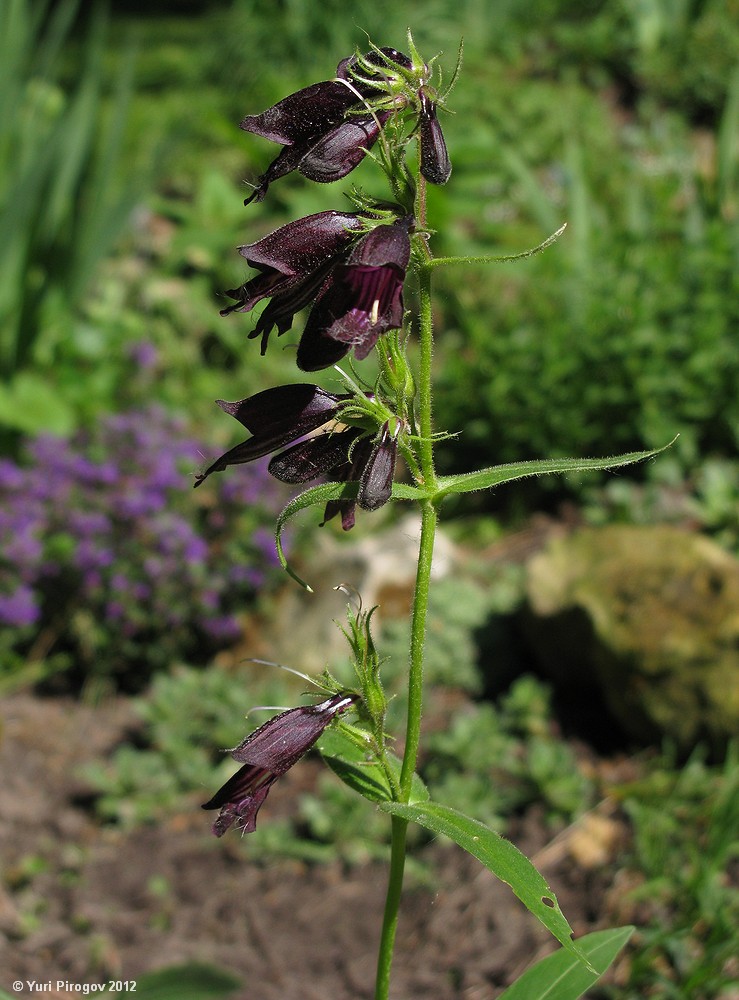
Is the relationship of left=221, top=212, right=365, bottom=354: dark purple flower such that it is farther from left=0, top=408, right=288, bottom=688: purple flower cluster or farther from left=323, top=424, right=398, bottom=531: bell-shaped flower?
left=0, top=408, right=288, bottom=688: purple flower cluster

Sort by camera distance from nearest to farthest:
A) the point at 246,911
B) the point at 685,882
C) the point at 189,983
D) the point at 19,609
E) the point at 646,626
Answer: the point at 189,983 → the point at 685,882 → the point at 246,911 → the point at 646,626 → the point at 19,609

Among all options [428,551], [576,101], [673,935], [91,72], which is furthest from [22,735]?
[576,101]

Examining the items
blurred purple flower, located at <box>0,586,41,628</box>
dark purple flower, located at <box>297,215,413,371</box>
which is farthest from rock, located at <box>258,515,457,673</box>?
dark purple flower, located at <box>297,215,413,371</box>

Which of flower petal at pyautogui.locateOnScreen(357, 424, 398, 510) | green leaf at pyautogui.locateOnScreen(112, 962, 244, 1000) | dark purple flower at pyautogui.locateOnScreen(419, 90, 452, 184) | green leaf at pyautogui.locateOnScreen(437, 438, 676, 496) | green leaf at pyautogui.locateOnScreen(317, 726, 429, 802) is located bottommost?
green leaf at pyautogui.locateOnScreen(112, 962, 244, 1000)

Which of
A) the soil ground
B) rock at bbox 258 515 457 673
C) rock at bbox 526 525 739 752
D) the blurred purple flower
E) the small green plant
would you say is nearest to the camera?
the small green plant

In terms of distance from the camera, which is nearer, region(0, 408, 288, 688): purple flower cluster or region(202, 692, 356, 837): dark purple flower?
region(202, 692, 356, 837): dark purple flower

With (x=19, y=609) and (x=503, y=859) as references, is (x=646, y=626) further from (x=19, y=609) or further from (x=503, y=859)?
(x=19, y=609)

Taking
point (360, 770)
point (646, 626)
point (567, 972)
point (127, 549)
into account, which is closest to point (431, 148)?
point (360, 770)
